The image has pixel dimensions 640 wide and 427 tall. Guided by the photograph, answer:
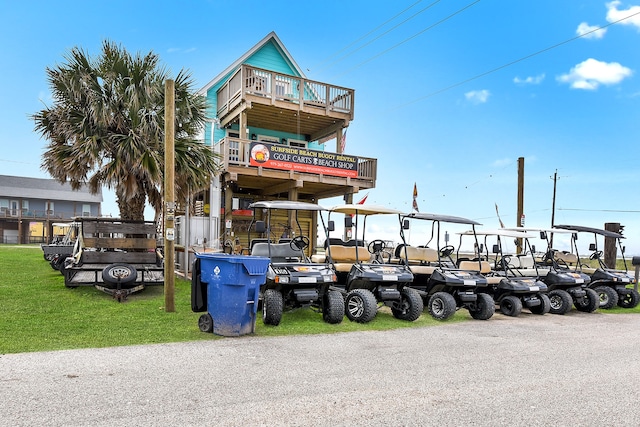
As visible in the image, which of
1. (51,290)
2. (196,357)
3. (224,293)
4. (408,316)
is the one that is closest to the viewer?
(196,357)

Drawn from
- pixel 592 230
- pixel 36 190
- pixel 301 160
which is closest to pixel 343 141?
pixel 301 160

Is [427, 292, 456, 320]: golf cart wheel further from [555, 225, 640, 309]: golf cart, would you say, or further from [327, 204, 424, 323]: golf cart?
[555, 225, 640, 309]: golf cart

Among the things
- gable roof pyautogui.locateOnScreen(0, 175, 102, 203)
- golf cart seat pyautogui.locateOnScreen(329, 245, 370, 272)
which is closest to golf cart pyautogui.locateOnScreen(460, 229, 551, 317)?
golf cart seat pyautogui.locateOnScreen(329, 245, 370, 272)

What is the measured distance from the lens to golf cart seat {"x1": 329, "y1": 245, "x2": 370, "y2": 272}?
922 cm

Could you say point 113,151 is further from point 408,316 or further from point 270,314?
point 408,316

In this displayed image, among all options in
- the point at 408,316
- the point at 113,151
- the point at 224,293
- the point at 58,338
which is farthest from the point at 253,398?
the point at 113,151

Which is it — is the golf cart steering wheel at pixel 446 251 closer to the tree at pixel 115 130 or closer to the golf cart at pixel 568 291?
the golf cart at pixel 568 291

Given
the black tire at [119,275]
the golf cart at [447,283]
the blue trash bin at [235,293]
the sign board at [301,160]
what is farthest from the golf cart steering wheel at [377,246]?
the sign board at [301,160]

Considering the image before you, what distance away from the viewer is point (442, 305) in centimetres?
905

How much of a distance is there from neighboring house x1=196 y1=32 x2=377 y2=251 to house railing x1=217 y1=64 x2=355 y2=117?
0.12ft

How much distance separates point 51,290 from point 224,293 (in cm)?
670

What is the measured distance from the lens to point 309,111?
1827 centimetres

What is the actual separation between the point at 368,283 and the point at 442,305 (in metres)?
1.58

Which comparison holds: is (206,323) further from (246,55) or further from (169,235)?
(246,55)
